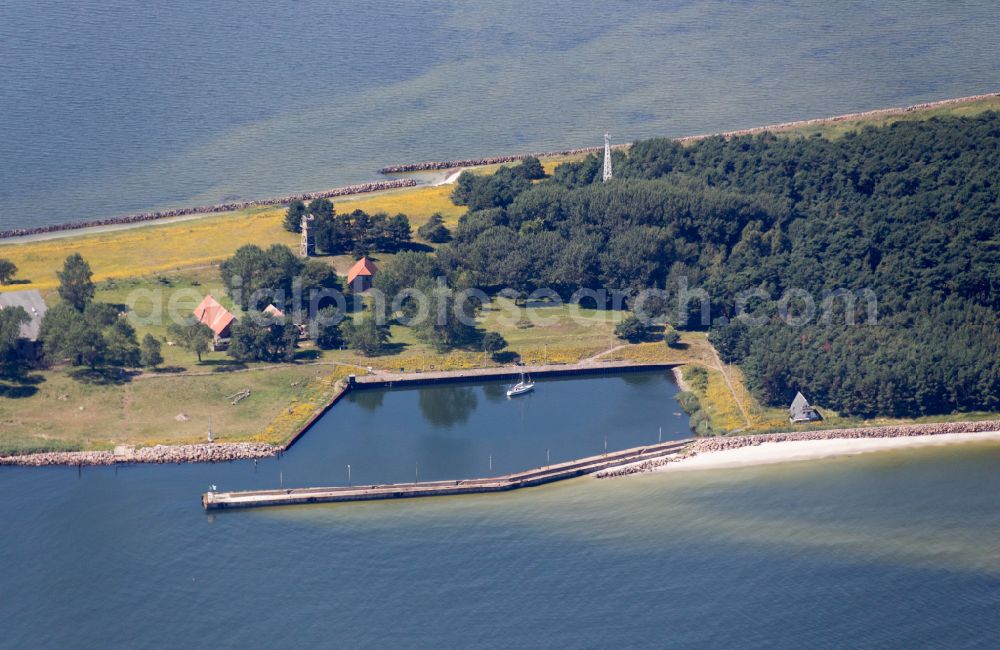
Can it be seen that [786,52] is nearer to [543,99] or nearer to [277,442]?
[543,99]

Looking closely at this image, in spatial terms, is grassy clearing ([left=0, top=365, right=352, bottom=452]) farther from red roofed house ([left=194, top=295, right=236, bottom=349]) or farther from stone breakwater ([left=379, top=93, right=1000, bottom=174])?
stone breakwater ([left=379, top=93, right=1000, bottom=174])

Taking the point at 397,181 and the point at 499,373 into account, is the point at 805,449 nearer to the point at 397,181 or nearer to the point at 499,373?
the point at 499,373

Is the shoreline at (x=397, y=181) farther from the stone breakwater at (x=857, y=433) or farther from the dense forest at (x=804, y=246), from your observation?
the stone breakwater at (x=857, y=433)

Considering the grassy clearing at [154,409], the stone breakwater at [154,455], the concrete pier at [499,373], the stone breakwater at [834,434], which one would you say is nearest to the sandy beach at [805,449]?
the stone breakwater at [834,434]

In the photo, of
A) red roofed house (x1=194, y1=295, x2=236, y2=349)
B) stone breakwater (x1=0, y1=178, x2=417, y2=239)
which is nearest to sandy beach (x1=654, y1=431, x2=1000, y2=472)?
red roofed house (x1=194, y1=295, x2=236, y2=349)

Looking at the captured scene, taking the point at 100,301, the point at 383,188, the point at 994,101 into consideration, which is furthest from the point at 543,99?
the point at 100,301

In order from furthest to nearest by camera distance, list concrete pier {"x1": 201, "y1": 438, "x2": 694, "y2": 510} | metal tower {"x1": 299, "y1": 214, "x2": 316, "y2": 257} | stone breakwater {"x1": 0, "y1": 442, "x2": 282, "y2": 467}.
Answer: metal tower {"x1": 299, "y1": 214, "x2": 316, "y2": 257}
stone breakwater {"x1": 0, "y1": 442, "x2": 282, "y2": 467}
concrete pier {"x1": 201, "y1": 438, "x2": 694, "y2": 510}
